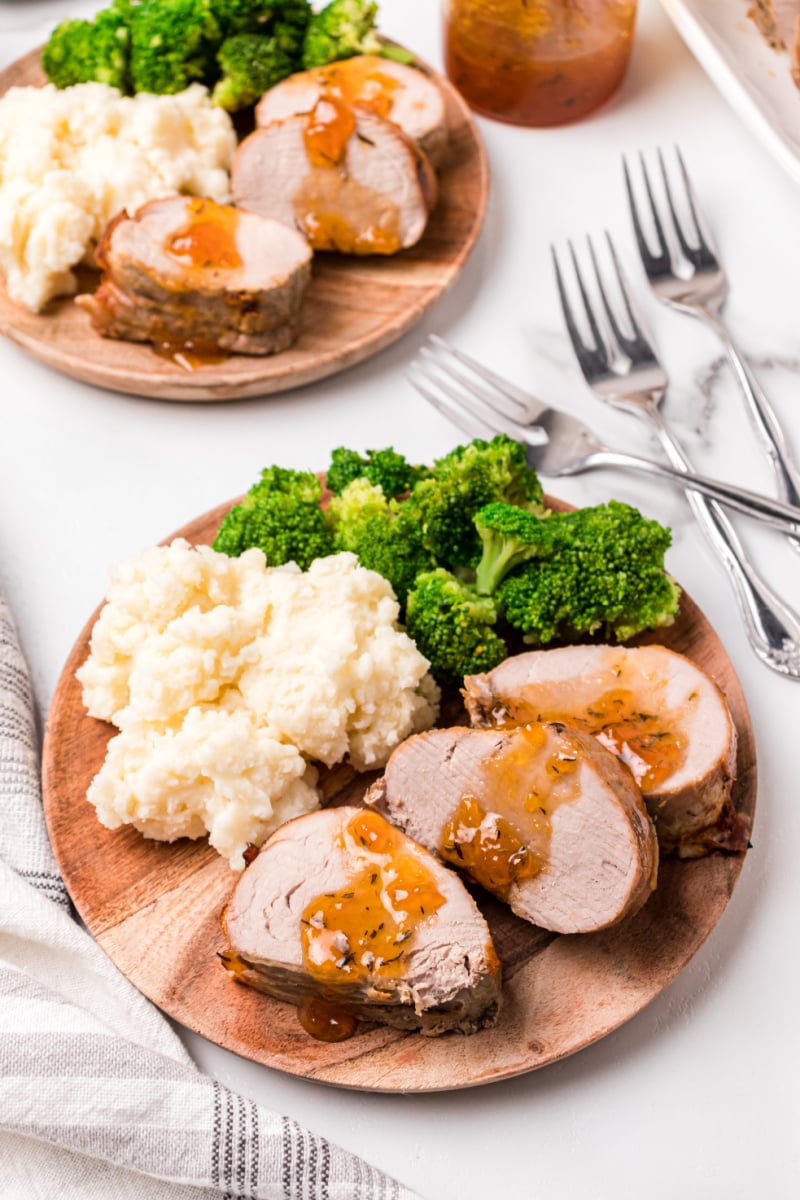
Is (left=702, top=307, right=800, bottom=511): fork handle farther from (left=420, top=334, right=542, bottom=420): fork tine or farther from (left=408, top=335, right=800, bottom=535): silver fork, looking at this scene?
(left=420, top=334, right=542, bottom=420): fork tine

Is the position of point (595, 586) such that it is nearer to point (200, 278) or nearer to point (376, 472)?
point (376, 472)

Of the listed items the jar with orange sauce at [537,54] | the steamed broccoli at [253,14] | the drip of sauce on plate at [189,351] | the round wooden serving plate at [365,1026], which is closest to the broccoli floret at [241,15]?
the steamed broccoli at [253,14]

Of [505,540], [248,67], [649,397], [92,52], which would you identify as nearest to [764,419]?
[649,397]

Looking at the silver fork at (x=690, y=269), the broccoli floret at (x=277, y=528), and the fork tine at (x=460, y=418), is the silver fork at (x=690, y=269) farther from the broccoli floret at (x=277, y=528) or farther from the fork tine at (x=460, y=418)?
the broccoli floret at (x=277, y=528)

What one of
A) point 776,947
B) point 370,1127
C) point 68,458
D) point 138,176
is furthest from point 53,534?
point 776,947

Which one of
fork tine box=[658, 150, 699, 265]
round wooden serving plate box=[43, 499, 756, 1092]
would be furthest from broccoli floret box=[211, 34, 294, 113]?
round wooden serving plate box=[43, 499, 756, 1092]

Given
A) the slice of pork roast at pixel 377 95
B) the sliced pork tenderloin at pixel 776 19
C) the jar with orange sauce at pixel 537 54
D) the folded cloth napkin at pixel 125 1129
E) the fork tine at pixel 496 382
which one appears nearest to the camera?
the folded cloth napkin at pixel 125 1129
